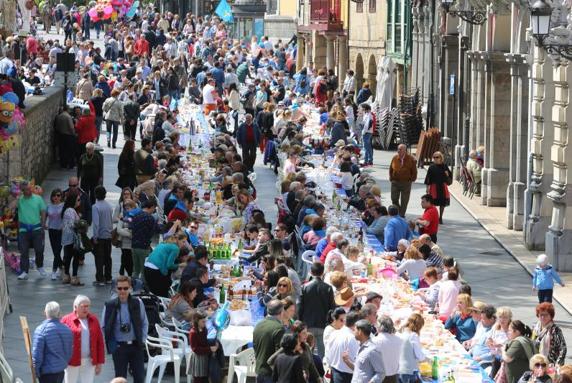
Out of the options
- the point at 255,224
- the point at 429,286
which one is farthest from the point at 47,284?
the point at 429,286

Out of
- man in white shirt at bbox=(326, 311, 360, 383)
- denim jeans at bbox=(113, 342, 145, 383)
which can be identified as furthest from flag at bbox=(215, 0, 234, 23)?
man in white shirt at bbox=(326, 311, 360, 383)

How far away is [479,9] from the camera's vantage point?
35.8 metres

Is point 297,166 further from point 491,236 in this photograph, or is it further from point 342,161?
point 491,236

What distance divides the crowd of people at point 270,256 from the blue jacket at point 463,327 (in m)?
0.02

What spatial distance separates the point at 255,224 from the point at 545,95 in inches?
282

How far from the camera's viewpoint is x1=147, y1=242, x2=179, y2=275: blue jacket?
22328 millimetres

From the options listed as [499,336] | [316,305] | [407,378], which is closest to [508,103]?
[316,305]

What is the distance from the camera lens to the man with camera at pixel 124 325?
18.4 meters

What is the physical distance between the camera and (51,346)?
17.3 meters

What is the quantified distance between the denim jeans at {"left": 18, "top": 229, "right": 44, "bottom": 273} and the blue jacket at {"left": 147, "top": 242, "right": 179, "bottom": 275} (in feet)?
12.7

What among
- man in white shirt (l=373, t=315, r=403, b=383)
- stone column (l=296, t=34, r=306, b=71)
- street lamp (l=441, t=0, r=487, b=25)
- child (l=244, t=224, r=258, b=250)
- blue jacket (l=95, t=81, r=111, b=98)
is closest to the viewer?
man in white shirt (l=373, t=315, r=403, b=383)

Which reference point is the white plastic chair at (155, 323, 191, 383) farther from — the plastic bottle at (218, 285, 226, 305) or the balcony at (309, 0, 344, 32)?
→ the balcony at (309, 0, 344, 32)

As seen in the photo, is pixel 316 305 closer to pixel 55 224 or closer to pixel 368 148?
pixel 55 224

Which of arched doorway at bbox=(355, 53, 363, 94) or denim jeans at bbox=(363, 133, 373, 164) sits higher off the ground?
arched doorway at bbox=(355, 53, 363, 94)
